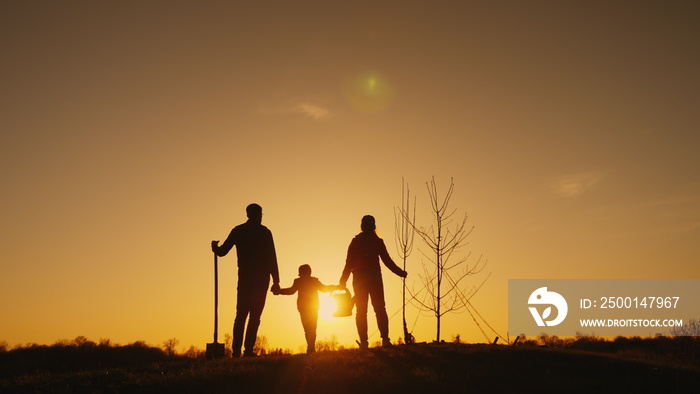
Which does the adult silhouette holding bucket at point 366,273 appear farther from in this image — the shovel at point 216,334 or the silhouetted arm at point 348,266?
the shovel at point 216,334

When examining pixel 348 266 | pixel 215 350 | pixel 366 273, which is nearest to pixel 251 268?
pixel 215 350

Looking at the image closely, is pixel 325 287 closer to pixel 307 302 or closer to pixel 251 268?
pixel 307 302

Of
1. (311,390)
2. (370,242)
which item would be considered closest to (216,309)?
(370,242)

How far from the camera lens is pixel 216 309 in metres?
15.9

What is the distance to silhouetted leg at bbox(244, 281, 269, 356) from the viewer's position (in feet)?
49.7

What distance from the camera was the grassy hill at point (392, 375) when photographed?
38.7ft

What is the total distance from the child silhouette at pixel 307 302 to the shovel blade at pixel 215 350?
168 cm

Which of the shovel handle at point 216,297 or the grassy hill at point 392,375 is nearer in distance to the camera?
the grassy hill at point 392,375

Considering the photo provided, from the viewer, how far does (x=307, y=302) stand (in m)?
15.9

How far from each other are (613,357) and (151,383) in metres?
9.76

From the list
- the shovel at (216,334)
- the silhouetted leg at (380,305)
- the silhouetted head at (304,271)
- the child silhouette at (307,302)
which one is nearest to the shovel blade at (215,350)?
the shovel at (216,334)

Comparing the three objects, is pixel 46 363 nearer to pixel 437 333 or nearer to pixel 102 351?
pixel 102 351

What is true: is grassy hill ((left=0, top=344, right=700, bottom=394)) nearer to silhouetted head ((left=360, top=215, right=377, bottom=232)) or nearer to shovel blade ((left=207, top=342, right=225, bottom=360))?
shovel blade ((left=207, top=342, right=225, bottom=360))

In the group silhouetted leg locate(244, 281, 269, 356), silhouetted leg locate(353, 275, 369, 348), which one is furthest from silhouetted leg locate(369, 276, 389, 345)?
silhouetted leg locate(244, 281, 269, 356)
